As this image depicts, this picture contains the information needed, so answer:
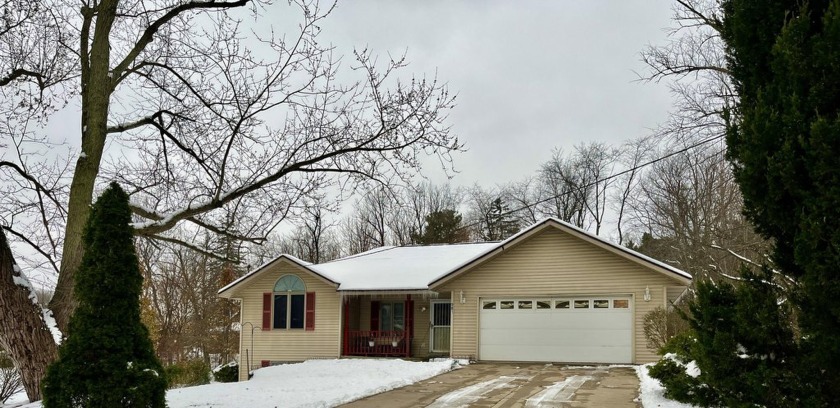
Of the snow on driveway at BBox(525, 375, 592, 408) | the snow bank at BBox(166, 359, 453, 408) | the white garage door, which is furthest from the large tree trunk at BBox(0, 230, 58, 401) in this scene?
the white garage door

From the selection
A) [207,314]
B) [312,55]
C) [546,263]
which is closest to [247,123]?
[312,55]

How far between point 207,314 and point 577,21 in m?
26.0

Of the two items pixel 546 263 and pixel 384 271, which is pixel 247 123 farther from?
pixel 384 271

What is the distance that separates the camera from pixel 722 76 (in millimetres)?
13492

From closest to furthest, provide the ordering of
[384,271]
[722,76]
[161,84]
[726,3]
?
1. [726,3]
2. [161,84]
3. [722,76]
4. [384,271]

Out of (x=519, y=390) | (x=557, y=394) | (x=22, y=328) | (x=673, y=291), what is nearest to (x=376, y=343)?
(x=673, y=291)

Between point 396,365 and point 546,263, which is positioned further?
point 546,263

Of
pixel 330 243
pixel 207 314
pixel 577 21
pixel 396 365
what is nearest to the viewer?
pixel 577 21

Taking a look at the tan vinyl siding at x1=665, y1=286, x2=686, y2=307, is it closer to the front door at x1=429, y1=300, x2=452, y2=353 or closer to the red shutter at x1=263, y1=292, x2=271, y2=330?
the front door at x1=429, y1=300, x2=452, y2=353

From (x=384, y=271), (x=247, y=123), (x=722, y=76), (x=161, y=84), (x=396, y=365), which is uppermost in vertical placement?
(x=722, y=76)

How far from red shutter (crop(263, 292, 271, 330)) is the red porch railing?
2871 millimetres

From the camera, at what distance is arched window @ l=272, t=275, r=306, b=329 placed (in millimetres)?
22266

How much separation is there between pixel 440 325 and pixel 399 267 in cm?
272

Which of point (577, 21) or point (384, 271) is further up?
point (577, 21)
